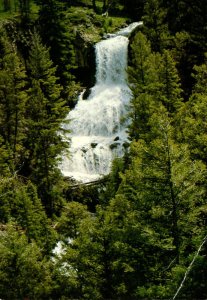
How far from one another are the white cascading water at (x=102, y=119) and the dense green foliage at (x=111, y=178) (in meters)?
2.33

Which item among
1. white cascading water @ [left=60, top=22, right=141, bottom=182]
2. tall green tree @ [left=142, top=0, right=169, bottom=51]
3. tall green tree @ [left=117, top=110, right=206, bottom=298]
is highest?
tall green tree @ [left=142, top=0, right=169, bottom=51]

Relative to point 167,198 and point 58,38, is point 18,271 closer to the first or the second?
point 167,198

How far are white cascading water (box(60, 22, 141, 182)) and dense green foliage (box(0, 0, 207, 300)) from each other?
7.64ft

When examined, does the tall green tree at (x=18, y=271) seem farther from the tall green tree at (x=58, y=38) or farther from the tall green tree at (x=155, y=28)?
the tall green tree at (x=155, y=28)

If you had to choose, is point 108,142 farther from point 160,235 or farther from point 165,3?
point 160,235

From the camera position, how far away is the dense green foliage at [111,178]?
17.9 metres

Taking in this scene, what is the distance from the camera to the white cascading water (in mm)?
43500

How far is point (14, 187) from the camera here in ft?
113

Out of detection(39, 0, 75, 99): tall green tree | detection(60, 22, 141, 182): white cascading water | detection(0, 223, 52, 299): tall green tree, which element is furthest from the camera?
detection(39, 0, 75, 99): tall green tree

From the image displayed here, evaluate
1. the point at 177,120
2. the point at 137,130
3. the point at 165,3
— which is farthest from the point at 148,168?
the point at 165,3

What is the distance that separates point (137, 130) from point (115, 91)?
16.6m

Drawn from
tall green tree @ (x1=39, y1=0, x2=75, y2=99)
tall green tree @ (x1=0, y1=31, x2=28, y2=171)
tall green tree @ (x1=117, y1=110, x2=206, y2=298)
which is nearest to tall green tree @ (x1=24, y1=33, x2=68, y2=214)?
tall green tree @ (x1=0, y1=31, x2=28, y2=171)

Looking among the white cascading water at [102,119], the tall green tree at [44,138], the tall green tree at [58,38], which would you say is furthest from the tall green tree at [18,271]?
the tall green tree at [58,38]

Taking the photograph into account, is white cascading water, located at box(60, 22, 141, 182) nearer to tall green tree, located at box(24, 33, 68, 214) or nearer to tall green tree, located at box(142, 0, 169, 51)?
tall green tree, located at box(24, 33, 68, 214)
